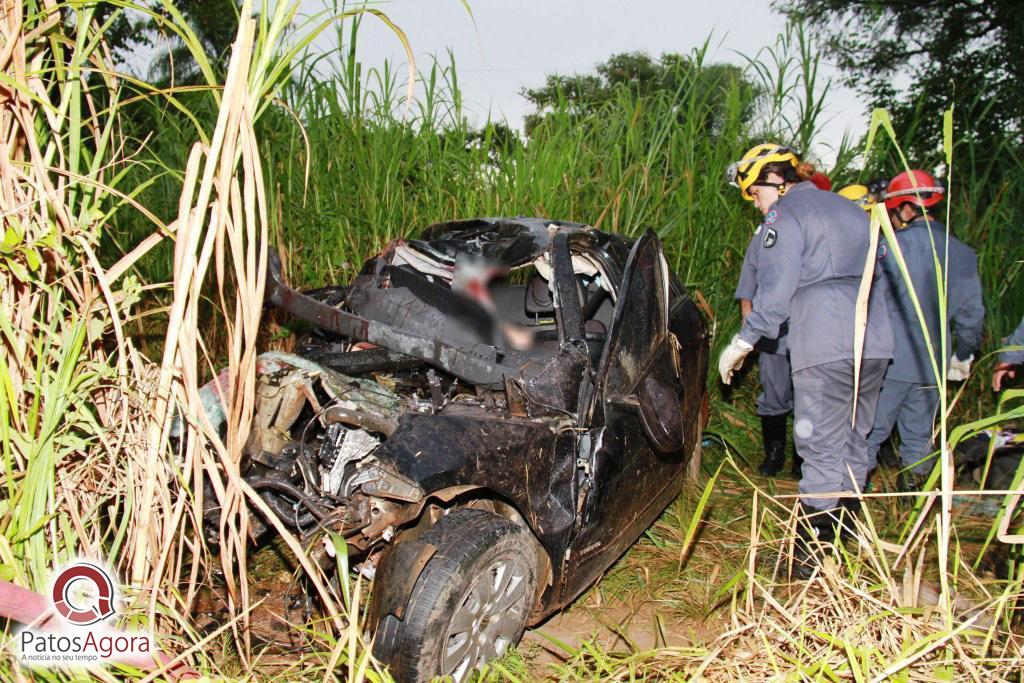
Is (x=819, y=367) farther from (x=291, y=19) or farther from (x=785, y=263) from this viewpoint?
(x=291, y=19)

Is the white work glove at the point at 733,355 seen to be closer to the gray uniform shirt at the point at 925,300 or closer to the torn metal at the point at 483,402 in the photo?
the torn metal at the point at 483,402

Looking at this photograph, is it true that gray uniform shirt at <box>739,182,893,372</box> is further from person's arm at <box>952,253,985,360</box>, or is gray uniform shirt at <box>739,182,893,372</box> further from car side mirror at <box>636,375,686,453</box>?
person's arm at <box>952,253,985,360</box>

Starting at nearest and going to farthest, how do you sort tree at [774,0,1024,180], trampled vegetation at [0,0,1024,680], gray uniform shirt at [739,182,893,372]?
trampled vegetation at [0,0,1024,680] < gray uniform shirt at [739,182,893,372] < tree at [774,0,1024,180]

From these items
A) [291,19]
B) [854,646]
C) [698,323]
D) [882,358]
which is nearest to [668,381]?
[698,323]

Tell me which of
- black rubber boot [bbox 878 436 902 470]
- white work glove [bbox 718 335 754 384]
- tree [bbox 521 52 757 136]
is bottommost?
black rubber boot [bbox 878 436 902 470]

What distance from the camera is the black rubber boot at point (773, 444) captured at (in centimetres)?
542

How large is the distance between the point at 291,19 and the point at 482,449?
148cm

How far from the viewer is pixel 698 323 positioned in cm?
441

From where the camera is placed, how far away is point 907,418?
5.00 m

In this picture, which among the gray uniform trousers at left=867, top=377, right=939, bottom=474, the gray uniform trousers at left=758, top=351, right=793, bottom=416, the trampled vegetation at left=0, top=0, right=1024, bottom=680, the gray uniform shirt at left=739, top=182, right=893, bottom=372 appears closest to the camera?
the trampled vegetation at left=0, top=0, right=1024, bottom=680

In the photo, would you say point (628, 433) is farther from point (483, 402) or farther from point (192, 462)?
point (192, 462)

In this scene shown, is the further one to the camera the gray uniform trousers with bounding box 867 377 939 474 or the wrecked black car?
the gray uniform trousers with bounding box 867 377 939 474

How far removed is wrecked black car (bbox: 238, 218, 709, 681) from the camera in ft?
8.52

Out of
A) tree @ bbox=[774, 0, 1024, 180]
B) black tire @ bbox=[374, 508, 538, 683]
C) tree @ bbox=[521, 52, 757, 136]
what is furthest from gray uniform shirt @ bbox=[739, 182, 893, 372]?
tree @ bbox=[774, 0, 1024, 180]
